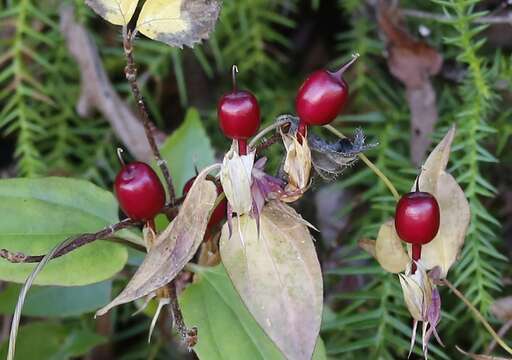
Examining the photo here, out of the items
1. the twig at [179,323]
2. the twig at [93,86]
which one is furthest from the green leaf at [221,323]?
the twig at [93,86]

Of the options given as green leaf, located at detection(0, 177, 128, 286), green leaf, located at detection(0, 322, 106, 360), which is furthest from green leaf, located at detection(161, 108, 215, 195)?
green leaf, located at detection(0, 322, 106, 360)

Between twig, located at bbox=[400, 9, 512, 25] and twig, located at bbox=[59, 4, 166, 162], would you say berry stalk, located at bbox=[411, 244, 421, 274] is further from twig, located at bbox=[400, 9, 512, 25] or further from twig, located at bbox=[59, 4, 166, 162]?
twig, located at bbox=[59, 4, 166, 162]

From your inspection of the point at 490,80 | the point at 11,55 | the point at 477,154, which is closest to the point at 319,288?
the point at 477,154

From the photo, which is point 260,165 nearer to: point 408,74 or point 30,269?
point 30,269

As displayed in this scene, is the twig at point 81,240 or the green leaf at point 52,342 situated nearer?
the twig at point 81,240

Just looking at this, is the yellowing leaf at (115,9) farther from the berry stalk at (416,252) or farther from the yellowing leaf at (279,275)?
the berry stalk at (416,252)

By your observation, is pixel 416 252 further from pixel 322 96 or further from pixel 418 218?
pixel 322 96
